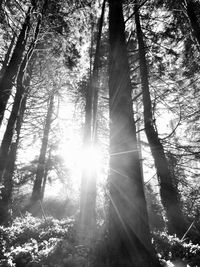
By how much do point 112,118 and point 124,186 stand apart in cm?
124

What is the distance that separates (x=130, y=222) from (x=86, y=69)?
7.76m

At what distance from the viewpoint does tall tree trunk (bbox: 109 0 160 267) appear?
8.92 feet

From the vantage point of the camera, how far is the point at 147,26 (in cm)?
789

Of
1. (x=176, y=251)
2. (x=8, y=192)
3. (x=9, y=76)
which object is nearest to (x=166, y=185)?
(x=176, y=251)

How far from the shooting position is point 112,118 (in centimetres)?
358

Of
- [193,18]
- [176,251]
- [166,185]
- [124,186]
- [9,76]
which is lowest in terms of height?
[176,251]

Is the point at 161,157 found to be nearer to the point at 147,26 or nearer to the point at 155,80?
the point at 155,80

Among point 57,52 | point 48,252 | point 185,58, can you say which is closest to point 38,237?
point 48,252

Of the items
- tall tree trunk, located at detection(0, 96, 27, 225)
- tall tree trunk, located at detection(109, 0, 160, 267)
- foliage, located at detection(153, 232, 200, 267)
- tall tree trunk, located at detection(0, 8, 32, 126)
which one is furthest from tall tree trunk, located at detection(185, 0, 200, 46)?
tall tree trunk, located at detection(0, 96, 27, 225)

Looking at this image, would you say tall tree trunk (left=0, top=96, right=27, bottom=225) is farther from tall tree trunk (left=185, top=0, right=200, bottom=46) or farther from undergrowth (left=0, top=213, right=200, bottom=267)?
tall tree trunk (left=185, top=0, right=200, bottom=46)

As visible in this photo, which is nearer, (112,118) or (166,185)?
(112,118)

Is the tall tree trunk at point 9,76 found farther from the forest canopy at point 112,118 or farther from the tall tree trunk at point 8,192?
the tall tree trunk at point 8,192

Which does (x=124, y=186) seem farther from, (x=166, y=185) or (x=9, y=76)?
(x=9, y=76)

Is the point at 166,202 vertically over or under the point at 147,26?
under
